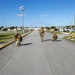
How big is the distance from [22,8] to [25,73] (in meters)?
47.6

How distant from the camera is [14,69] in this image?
26.4 feet

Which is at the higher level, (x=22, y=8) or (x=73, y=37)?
(x=22, y=8)

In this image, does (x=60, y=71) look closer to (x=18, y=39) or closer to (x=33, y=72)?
(x=33, y=72)

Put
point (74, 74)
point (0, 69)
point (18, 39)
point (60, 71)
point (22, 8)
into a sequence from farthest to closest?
1. point (22, 8)
2. point (18, 39)
3. point (0, 69)
4. point (60, 71)
5. point (74, 74)

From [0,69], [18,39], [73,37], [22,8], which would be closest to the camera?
[0,69]

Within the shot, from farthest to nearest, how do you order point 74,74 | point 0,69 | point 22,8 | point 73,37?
point 22,8
point 73,37
point 0,69
point 74,74

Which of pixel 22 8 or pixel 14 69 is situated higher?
pixel 22 8

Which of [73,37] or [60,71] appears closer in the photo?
[60,71]

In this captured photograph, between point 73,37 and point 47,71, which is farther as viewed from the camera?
point 73,37

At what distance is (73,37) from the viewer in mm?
26766

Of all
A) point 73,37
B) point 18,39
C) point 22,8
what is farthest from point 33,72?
point 22,8

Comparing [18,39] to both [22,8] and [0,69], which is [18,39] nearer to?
[0,69]

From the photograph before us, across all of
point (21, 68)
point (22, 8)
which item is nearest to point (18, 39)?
point (21, 68)

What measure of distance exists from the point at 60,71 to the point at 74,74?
0.66 metres
